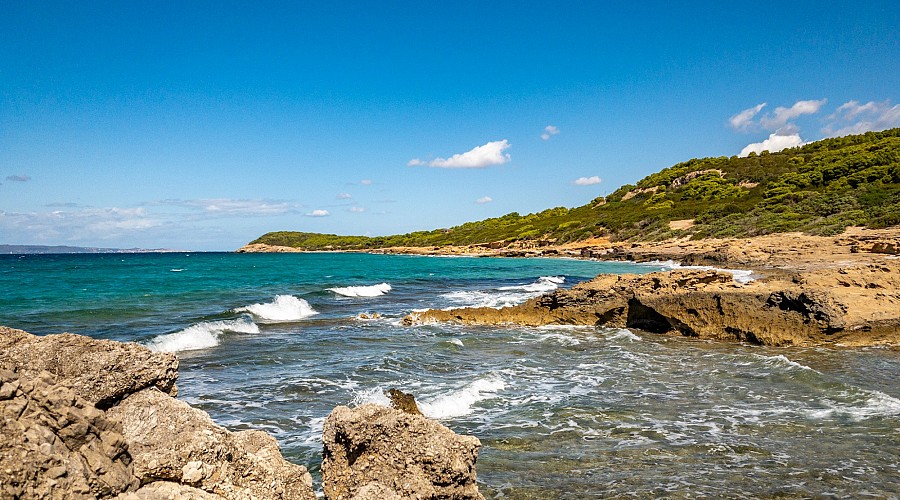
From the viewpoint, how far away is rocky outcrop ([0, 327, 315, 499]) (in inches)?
111

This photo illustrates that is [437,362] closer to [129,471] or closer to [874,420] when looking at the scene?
[874,420]

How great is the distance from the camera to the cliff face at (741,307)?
48.7 feet

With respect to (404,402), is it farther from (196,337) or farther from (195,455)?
(196,337)

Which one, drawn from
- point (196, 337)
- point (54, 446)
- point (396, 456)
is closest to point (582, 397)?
point (396, 456)

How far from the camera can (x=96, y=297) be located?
32656 mm

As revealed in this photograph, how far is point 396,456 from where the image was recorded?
486 centimetres

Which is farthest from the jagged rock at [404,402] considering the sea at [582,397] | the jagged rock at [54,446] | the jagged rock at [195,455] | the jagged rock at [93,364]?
the jagged rock at [54,446]

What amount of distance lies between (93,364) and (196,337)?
1582 cm

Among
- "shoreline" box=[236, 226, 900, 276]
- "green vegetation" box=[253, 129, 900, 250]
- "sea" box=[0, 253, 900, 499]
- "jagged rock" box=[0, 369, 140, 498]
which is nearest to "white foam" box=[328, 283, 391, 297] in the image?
"sea" box=[0, 253, 900, 499]

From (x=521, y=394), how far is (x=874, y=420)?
20.2 feet

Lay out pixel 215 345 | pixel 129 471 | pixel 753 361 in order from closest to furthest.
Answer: pixel 129 471 → pixel 753 361 → pixel 215 345

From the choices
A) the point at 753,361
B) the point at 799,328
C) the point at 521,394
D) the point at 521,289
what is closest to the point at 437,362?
the point at 521,394

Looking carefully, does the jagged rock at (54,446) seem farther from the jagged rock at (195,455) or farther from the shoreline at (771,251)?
the shoreline at (771,251)

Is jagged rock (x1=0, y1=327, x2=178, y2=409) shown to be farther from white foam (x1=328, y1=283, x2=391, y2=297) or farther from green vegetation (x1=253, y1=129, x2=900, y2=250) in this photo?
green vegetation (x1=253, y1=129, x2=900, y2=250)
